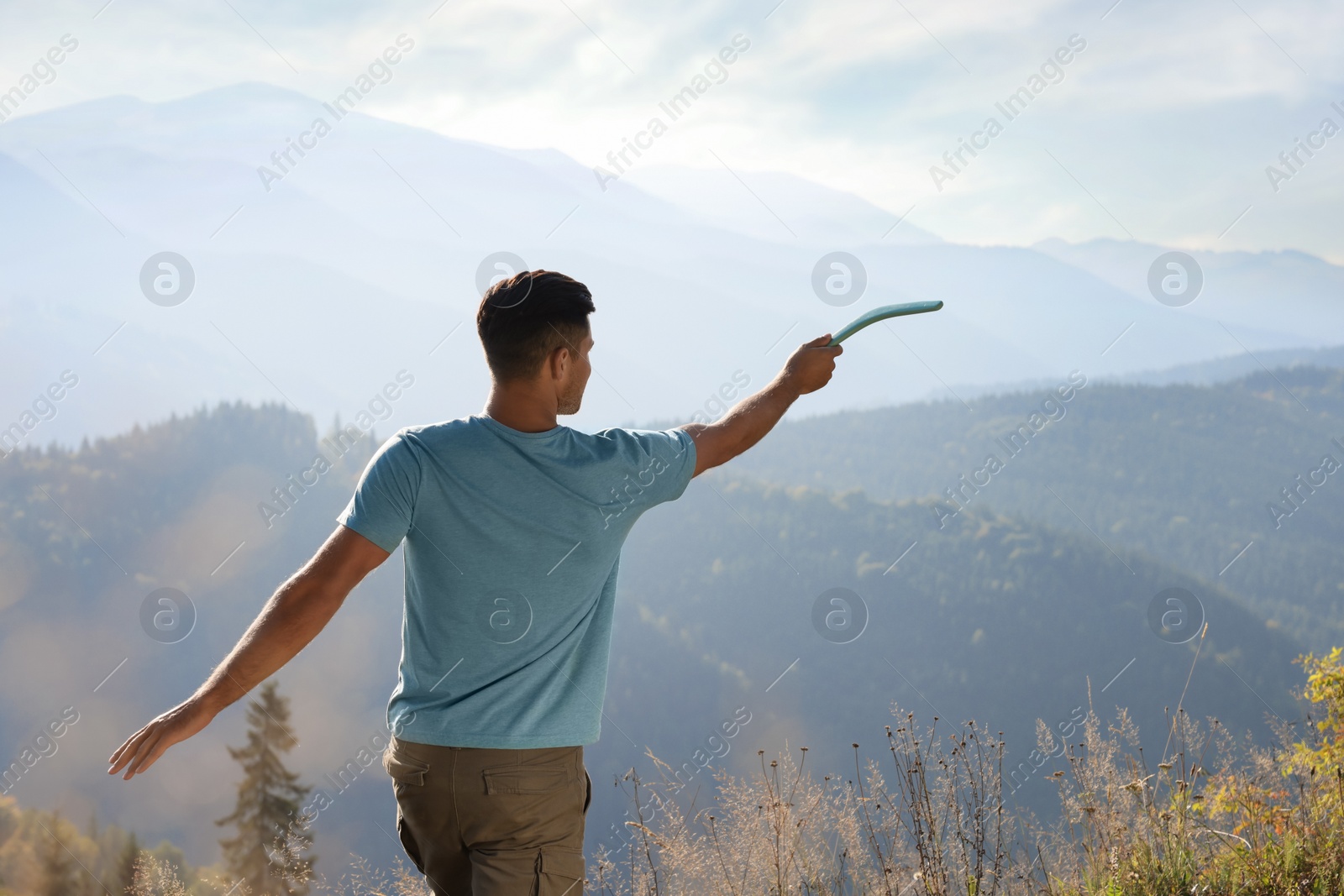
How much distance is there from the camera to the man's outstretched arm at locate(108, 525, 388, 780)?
150cm

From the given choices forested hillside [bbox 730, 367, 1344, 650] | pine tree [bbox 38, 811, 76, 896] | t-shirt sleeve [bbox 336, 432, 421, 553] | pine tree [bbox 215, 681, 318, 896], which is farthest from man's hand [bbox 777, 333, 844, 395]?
forested hillside [bbox 730, 367, 1344, 650]

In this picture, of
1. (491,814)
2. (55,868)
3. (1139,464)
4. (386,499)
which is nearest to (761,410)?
(386,499)

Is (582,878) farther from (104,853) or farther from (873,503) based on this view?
(873,503)

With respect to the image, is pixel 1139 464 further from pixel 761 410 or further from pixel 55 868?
pixel 761 410

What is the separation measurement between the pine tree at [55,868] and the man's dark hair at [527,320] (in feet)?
101

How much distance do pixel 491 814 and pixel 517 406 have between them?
2.32 feet

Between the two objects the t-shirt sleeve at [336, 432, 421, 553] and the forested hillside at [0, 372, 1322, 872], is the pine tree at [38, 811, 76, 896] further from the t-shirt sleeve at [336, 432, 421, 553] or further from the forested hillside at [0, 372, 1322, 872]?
the t-shirt sleeve at [336, 432, 421, 553]

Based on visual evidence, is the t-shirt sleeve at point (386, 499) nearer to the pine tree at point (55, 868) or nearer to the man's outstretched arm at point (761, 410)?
the man's outstretched arm at point (761, 410)

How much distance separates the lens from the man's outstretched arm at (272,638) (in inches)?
58.9

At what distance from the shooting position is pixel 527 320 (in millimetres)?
1674

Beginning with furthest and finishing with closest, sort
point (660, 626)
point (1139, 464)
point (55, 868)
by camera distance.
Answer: point (1139, 464) → point (660, 626) → point (55, 868)

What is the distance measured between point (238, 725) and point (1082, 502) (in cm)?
8443

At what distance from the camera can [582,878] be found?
1722 mm

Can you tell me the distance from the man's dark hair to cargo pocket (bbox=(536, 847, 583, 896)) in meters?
0.86
